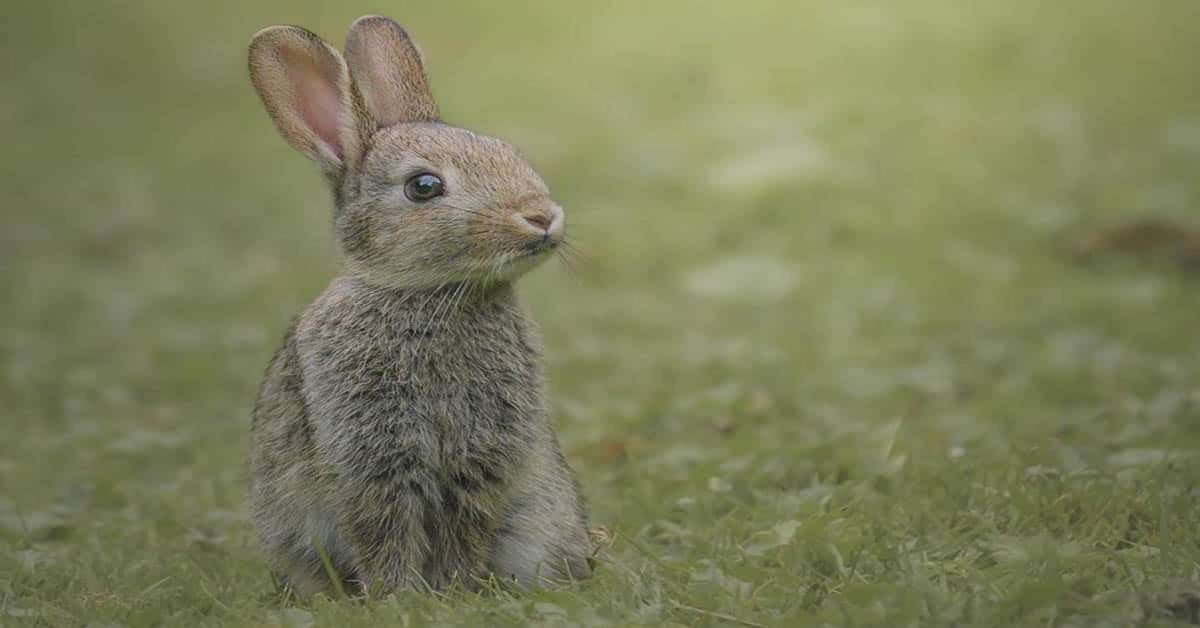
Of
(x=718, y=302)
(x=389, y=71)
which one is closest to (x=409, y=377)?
(x=389, y=71)

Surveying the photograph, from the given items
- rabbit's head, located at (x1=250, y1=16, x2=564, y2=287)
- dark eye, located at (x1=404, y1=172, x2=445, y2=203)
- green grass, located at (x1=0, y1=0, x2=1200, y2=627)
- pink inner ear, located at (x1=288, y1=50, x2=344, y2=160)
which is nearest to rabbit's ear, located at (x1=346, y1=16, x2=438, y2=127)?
rabbit's head, located at (x1=250, y1=16, x2=564, y2=287)

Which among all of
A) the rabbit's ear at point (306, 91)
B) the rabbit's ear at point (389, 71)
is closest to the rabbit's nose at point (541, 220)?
the rabbit's ear at point (306, 91)

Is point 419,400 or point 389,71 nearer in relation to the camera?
point 419,400

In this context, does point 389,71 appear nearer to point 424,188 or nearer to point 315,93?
point 315,93

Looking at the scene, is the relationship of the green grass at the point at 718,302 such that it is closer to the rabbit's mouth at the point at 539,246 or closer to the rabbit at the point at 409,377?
the rabbit at the point at 409,377

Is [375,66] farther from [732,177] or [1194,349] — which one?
[732,177]

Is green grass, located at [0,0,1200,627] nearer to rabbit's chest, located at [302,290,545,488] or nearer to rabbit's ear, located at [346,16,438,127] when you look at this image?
rabbit's chest, located at [302,290,545,488]
